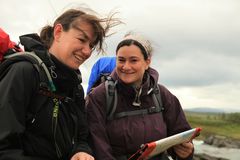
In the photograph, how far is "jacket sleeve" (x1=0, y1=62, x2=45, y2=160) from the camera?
407 centimetres

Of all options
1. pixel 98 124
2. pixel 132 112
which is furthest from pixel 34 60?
pixel 132 112

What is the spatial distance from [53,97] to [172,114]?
237 centimetres

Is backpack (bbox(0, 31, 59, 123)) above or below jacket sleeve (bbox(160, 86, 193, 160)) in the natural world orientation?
above

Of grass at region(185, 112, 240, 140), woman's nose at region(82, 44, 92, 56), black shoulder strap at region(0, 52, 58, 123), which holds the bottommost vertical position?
grass at region(185, 112, 240, 140)

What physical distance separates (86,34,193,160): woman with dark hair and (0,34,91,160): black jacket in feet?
2.18

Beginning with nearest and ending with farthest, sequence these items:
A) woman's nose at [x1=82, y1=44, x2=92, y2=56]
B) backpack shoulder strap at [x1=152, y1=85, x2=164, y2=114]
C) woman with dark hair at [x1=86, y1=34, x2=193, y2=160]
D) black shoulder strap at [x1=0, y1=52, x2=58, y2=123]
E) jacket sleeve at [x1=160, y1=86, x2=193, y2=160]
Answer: black shoulder strap at [x1=0, y1=52, x2=58, y2=123], woman's nose at [x1=82, y1=44, x2=92, y2=56], woman with dark hair at [x1=86, y1=34, x2=193, y2=160], backpack shoulder strap at [x1=152, y1=85, x2=164, y2=114], jacket sleeve at [x1=160, y1=86, x2=193, y2=160]

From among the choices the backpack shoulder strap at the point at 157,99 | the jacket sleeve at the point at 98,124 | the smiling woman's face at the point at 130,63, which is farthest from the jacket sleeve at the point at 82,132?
the backpack shoulder strap at the point at 157,99

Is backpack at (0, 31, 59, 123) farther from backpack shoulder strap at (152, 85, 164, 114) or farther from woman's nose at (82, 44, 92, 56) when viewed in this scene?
backpack shoulder strap at (152, 85, 164, 114)

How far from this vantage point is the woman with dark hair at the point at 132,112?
18.3 ft

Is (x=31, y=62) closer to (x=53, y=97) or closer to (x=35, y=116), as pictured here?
(x=53, y=97)

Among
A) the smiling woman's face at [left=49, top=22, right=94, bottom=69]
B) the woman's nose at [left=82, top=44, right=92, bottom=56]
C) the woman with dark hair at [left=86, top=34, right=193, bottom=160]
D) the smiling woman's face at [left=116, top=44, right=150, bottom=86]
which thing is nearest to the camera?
the smiling woman's face at [left=49, top=22, right=94, bottom=69]

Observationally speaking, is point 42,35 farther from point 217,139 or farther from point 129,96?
point 217,139

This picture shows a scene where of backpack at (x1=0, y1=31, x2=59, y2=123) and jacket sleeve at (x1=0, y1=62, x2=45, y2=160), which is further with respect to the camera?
backpack at (x1=0, y1=31, x2=59, y2=123)

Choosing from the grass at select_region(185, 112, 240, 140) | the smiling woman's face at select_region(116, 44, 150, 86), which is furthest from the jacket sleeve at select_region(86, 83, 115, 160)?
the grass at select_region(185, 112, 240, 140)
